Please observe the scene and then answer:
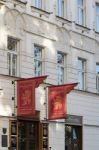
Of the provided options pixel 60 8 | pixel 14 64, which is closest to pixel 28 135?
pixel 14 64

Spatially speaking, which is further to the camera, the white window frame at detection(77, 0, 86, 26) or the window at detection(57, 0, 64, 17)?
Result: the white window frame at detection(77, 0, 86, 26)

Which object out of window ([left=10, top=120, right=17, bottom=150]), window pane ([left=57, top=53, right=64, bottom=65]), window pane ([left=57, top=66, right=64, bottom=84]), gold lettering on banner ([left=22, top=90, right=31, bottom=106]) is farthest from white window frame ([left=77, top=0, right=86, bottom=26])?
window ([left=10, top=120, right=17, bottom=150])

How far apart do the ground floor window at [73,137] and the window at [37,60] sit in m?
3.62

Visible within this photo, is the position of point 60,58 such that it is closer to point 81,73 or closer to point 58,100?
point 81,73

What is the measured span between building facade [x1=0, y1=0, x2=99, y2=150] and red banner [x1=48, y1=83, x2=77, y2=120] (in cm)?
40

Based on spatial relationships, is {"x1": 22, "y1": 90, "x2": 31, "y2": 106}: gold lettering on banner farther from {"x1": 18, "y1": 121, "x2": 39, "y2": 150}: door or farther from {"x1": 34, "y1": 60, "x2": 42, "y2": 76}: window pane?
{"x1": 34, "y1": 60, "x2": 42, "y2": 76}: window pane

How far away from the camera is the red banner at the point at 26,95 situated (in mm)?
24906

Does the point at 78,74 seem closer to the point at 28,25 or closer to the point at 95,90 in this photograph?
the point at 95,90

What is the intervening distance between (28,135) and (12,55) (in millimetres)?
3870

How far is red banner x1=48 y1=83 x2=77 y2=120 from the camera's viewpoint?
26828 mm

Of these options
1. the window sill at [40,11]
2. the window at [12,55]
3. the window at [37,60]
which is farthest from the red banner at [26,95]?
the window sill at [40,11]

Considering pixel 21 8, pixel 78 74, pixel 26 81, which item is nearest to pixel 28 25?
pixel 21 8

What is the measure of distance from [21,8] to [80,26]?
5941 mm

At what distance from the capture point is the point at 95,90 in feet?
108
